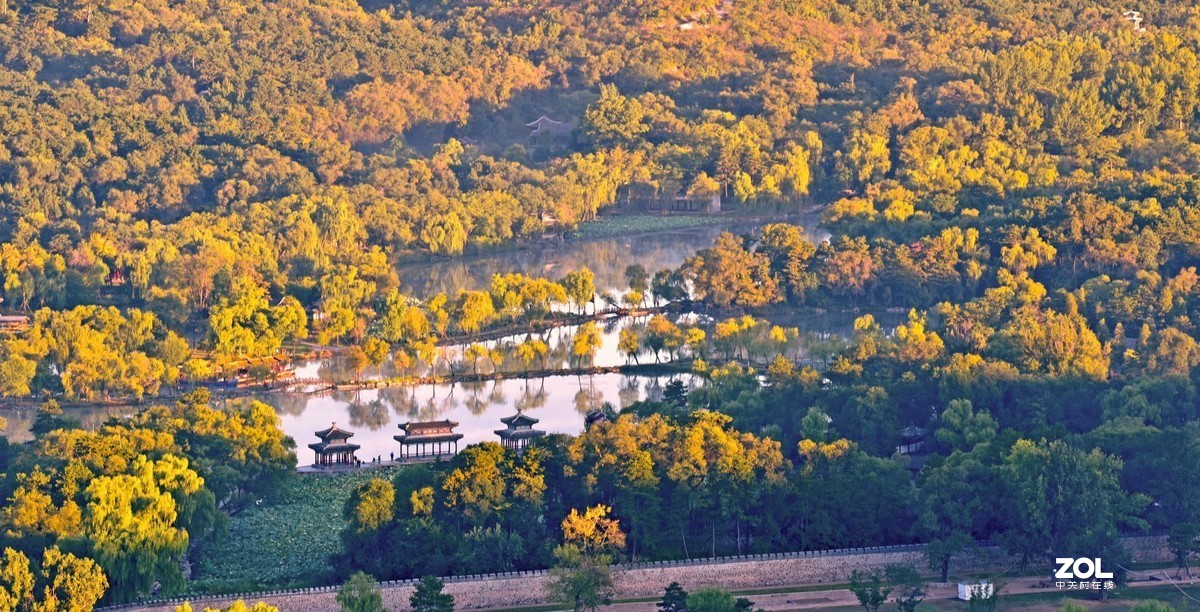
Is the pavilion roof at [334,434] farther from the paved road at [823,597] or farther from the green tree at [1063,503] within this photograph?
the green tree at [1063,503]

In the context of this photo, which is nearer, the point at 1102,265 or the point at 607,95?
the point at 1102,265

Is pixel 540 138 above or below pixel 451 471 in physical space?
above

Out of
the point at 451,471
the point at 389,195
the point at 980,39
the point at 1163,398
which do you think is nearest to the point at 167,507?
the point at 451,471

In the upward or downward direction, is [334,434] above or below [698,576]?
above

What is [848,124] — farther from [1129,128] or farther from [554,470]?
[554,470]

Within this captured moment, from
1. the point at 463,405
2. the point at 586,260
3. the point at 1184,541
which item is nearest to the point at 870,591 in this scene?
the point at 1184,541
